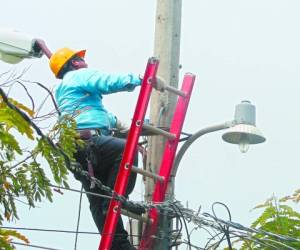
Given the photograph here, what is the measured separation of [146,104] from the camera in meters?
6.45

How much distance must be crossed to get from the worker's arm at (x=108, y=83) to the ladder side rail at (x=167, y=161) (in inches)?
18.7

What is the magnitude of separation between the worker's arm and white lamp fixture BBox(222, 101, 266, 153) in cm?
87

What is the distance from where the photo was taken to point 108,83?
6852 millimetres

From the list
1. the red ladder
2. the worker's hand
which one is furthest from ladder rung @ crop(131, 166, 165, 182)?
the worker's hand

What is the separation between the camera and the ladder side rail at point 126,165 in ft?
20.7

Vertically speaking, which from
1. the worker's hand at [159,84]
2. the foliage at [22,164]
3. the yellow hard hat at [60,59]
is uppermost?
the yellow hard hat at [60,59]

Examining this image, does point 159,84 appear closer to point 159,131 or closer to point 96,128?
point 159,131

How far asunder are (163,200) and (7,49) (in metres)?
1.69

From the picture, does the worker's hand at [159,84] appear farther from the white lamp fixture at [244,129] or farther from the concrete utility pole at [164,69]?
the white lamp fixture at [244,129]

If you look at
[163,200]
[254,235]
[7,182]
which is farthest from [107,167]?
[7,182]

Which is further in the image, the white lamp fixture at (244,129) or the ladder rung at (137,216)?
the white lamp fixture at (244,129)

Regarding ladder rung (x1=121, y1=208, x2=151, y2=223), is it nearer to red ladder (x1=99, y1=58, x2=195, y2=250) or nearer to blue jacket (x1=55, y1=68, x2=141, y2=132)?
red ladder (x1=99, y1=58, x2=195, y2=250)

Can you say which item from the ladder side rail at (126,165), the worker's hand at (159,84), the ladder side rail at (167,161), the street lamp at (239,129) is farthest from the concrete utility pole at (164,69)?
the ladder side rail at (126,165)

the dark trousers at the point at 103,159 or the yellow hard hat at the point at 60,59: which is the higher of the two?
the yellow hard hat at the point at 60,59
